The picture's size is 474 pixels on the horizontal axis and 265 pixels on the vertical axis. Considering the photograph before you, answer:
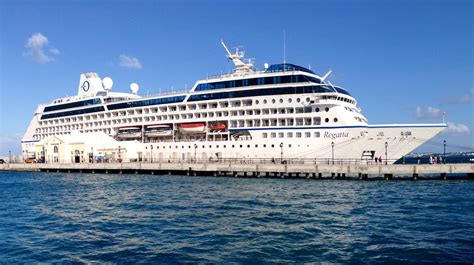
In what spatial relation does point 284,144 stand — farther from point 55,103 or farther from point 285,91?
point 55,103

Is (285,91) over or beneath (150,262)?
over

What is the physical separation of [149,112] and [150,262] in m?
55.7

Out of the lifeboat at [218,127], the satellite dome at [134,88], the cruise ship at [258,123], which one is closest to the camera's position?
the cruise ship at [258,123]

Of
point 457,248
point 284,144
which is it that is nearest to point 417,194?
point 457,248

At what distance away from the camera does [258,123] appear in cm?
5550

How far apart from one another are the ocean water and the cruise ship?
12.7 meters

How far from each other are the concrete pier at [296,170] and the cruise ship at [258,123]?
8.53 feet

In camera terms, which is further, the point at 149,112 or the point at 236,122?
the point at 149,112

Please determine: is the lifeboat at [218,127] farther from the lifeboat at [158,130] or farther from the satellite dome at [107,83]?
the satellite dome at [107,83]

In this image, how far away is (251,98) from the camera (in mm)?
56031

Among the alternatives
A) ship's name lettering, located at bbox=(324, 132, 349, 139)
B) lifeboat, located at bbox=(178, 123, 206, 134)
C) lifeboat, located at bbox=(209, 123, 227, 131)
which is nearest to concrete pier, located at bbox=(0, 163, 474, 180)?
ship's name lettering, located at bbox=(324, 132, 349, 139)

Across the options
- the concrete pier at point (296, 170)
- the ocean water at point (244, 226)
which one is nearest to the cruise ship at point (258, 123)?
the concrete pier at point (296, 170)

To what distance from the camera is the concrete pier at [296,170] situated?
42438 mm

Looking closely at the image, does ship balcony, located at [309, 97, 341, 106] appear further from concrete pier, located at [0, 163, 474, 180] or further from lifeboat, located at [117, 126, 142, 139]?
lifeboat, located at [117, 126, 142, 139]
